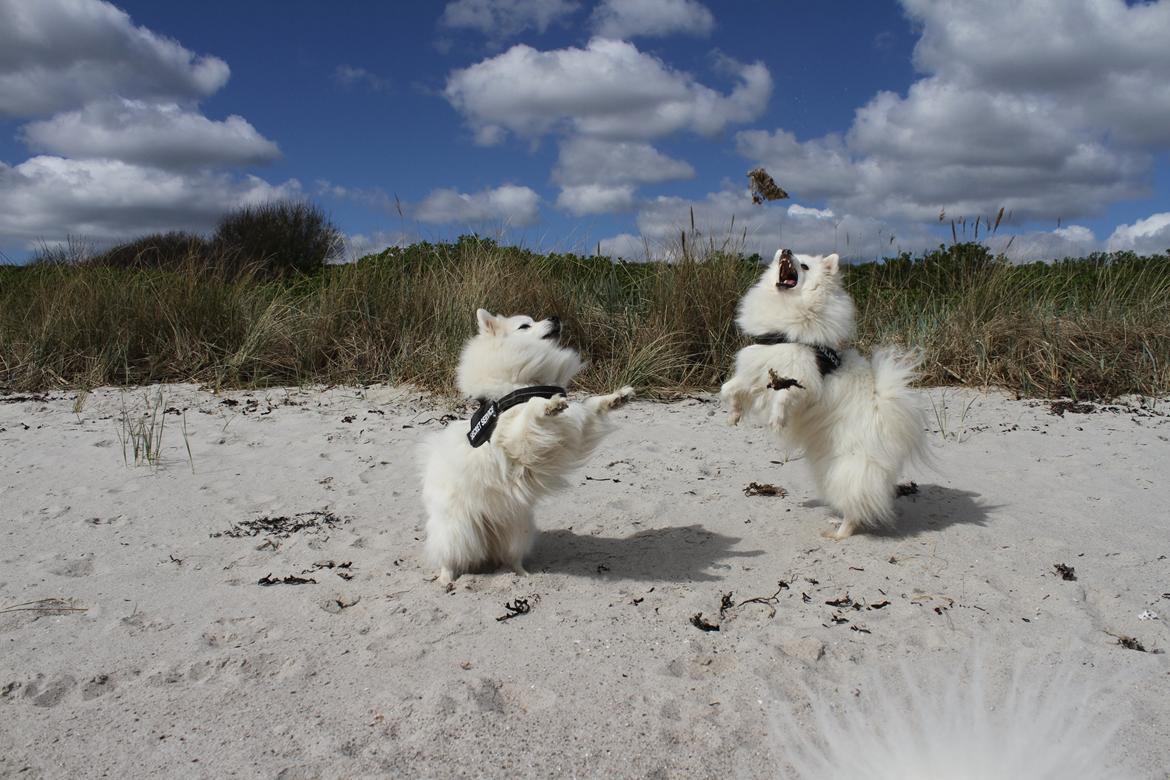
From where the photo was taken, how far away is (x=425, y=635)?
337 cm

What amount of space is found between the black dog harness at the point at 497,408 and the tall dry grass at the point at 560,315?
436cm

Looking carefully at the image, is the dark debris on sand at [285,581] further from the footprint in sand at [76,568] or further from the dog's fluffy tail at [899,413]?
the dog's fluffy tail at [899,413]

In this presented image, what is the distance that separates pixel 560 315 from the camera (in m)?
8.91

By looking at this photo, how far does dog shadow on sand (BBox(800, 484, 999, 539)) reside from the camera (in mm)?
4777

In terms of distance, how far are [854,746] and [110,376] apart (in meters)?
9.91

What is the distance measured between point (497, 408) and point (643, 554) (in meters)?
1.31

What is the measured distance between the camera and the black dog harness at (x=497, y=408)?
149 inches

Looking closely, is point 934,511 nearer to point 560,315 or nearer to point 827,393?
point 827,393

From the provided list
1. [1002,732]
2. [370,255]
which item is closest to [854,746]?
[1002,732]

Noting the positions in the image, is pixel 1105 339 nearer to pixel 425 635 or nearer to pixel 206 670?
pixel 425 635

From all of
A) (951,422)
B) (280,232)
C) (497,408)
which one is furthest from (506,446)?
(280,232)

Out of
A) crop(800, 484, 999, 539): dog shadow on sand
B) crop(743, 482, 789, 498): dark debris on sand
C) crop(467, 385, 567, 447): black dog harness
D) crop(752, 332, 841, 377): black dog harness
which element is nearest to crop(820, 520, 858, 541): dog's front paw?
crop(800, 484, 999, 539): dog shadow on sand

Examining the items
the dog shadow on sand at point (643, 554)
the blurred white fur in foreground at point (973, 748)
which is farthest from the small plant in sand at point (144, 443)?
the blurred white fur in foreground at point (973, 748)

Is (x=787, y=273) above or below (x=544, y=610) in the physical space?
above
